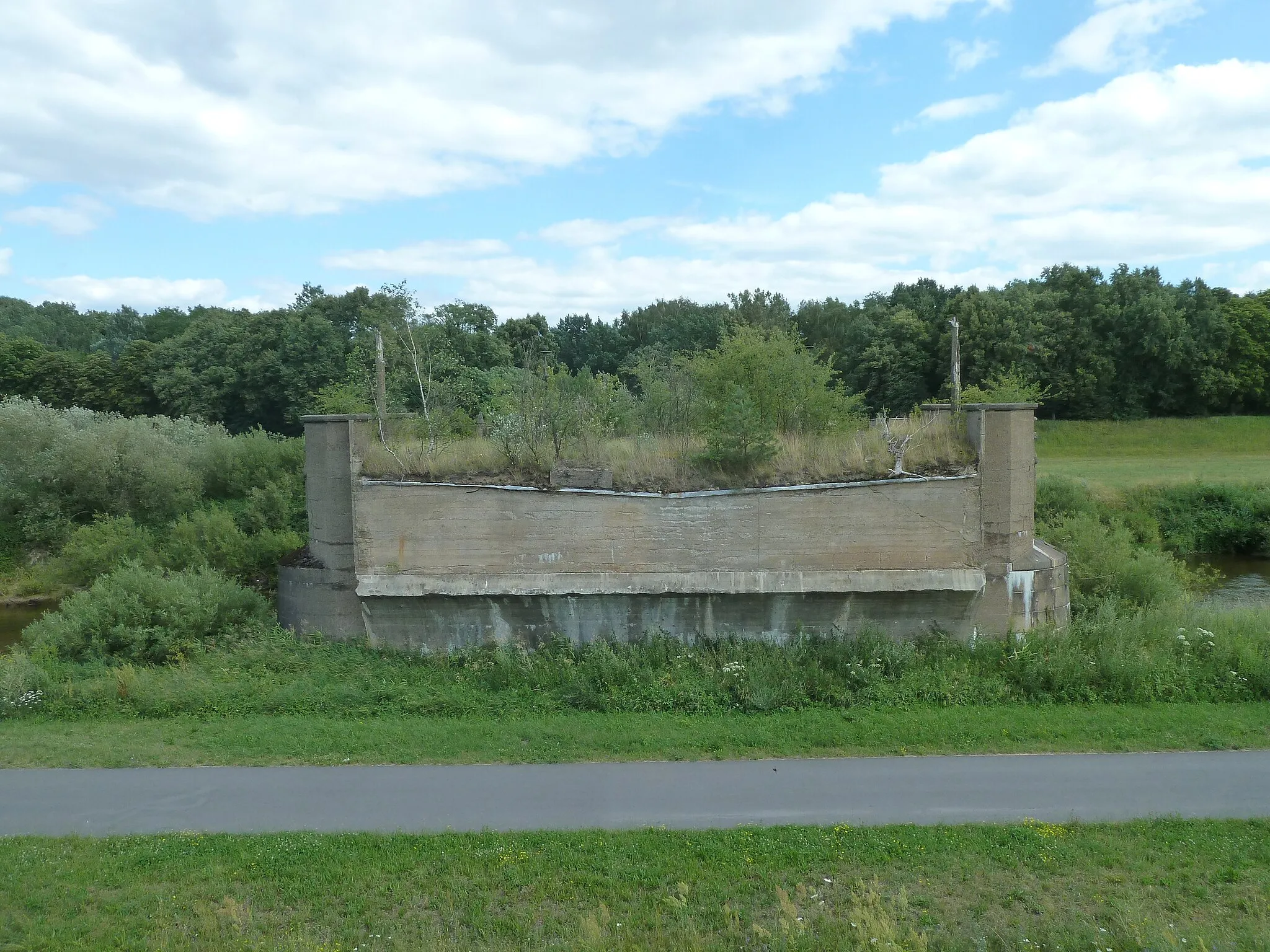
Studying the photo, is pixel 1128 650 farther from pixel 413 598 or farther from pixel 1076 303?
pixel 1076 303

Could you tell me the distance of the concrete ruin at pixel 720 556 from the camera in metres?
11.8

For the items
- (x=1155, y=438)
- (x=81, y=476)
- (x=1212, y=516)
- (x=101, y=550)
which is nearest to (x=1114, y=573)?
(x=1212, y=516)

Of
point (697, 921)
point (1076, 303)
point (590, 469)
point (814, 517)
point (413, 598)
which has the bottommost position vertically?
point (697, 921)

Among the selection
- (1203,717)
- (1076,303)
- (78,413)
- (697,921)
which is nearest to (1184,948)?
(697,921)

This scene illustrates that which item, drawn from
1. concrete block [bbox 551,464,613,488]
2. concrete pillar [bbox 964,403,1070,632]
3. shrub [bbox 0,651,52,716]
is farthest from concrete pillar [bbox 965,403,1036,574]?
shrub [bbox 0,651,52,716]

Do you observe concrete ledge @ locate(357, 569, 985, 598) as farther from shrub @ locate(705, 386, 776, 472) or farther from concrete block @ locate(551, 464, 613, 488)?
shrub @ locate(705, 386, 776, 472)

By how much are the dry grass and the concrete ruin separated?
203 millimetres

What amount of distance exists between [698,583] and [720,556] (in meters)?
0.50

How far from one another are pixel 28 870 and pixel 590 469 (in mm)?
7507

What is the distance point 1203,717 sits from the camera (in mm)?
9680

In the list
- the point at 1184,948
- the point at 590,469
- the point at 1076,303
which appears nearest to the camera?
the point at 1184,948

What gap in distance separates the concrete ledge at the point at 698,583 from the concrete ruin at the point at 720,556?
2 cm

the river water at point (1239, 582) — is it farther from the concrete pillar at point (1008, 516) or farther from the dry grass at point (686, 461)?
the dry grass at point (686, 461)

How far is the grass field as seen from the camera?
41500mm
